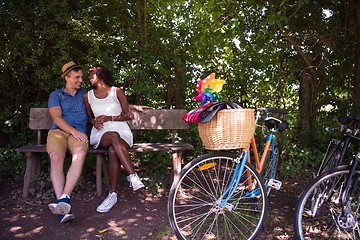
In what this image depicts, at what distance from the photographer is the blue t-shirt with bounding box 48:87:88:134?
3.71 m

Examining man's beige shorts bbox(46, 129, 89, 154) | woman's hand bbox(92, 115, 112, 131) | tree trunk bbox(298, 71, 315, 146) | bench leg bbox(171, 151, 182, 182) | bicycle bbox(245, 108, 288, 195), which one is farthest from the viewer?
tree trunk bbox(298, 71, 315, 146)

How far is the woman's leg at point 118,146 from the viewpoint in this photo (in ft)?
11.3

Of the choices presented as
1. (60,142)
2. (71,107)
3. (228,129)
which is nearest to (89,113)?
(71,107)

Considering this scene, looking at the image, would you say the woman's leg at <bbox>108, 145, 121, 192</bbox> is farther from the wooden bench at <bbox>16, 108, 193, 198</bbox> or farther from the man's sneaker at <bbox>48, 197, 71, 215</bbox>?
the man's sneaker at <bbox>48, 197, 71, 215</bbox>

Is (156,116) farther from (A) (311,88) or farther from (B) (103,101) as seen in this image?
(A) (311,88)

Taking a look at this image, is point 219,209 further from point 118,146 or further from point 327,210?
point 118,146

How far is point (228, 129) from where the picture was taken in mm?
2369

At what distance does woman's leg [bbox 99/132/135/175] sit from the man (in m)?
0.24

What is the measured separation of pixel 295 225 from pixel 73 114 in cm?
287

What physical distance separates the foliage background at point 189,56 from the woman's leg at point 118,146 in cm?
114

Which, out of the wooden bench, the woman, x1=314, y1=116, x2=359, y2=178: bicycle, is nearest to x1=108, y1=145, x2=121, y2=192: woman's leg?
the woman

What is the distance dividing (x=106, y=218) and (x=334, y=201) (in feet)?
7.76

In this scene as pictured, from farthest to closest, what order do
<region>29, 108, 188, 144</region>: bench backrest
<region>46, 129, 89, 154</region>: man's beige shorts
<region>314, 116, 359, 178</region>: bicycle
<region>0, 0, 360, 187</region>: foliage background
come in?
1. <region>29, 108, 188, 144</region>: bench backrest
2. <region>0, 0, 360, 187</region>: foliage background
3. <region>46, 129, 89, 154</region>: man's beige shorts
4. <region>314, 116, 359, 178</region>: bicycle

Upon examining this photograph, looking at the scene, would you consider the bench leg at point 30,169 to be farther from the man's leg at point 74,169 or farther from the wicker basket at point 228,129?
the wicker basket at point 228,129
